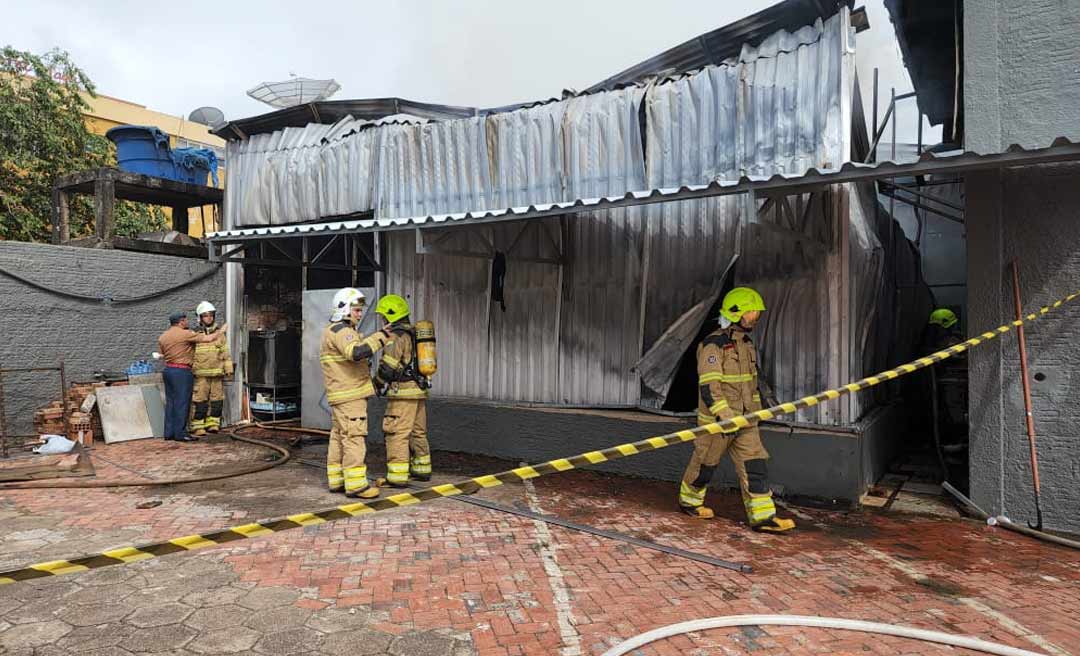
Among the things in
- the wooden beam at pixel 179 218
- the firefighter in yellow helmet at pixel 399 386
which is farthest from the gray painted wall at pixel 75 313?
the firefighter in yellow helmet at pixel 399 386

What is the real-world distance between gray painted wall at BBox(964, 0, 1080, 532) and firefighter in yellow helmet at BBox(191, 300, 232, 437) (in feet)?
31.9

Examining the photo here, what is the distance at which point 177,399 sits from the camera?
9.14 meters

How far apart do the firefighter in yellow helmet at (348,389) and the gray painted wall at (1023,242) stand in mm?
5564

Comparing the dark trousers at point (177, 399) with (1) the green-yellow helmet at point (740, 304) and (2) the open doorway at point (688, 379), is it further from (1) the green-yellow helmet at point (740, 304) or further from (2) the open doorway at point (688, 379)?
(1) the green-yellow helmet at point (740, 304)

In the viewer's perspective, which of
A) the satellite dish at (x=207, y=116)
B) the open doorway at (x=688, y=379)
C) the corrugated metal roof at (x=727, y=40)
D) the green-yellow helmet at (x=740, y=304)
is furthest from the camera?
the satellite dish at (x=207, y=116)

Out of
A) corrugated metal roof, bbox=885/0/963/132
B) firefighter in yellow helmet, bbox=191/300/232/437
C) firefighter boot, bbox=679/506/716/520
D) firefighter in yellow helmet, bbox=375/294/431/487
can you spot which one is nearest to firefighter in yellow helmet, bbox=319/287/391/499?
firefighter in yellow helmet, bbox=375/294/431/487

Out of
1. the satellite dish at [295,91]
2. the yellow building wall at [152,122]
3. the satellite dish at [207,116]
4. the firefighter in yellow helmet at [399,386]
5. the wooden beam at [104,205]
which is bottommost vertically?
the firefighter in yellow helmet at [399,386]

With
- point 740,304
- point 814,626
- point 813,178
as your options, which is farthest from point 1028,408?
point 814,626

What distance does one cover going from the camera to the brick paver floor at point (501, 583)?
11.0 feet

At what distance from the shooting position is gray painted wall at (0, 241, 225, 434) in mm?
8570

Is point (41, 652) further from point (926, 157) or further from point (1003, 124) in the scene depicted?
point (1003, 124)

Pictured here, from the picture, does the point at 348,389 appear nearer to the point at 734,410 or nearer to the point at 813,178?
the point at 734,410

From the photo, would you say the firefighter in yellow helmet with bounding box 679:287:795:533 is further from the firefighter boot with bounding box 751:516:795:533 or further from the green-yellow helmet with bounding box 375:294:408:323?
the green-yellow helmet with bounding box 375:294:408:323

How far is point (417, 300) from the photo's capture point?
874 centimetres
